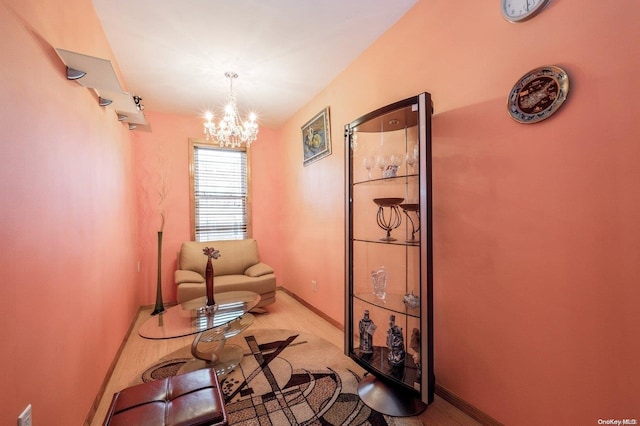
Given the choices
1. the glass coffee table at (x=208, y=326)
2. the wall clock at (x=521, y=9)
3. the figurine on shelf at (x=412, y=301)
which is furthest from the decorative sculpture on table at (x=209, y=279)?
the wall clock at (x=521, y=9)

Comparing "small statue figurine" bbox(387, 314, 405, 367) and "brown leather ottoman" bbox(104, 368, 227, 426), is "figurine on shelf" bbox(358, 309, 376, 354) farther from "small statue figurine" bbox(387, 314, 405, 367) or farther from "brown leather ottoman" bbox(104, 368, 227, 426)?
"brown leather ottoman" bbox(104, 368, 227, 426)

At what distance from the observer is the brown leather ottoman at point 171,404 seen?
1.09 meters

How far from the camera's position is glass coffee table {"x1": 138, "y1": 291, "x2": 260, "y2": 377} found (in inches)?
76.7

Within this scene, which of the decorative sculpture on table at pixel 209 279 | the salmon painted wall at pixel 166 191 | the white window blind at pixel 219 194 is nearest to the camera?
the decorative sculpture on table at pixel 209 279

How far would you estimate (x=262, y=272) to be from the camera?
3.57m

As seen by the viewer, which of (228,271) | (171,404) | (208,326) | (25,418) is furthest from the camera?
(228,271)

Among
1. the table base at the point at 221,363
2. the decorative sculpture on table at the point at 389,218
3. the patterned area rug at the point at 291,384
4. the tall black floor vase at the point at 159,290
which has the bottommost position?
the patterned area rug at the point at 291,384

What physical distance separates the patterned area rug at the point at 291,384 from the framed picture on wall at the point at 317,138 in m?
2.09

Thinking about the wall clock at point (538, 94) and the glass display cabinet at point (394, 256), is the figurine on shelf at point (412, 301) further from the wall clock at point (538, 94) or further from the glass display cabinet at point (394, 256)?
the wall clock at point (538, 94)

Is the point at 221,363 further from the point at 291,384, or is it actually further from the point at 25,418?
the point at 25,418

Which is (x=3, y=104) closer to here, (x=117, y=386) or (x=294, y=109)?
(x=117, y=386)

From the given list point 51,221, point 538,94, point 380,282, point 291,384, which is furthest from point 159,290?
point 538,94

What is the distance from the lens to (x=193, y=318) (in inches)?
85.3

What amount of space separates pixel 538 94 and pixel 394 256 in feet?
4.49
